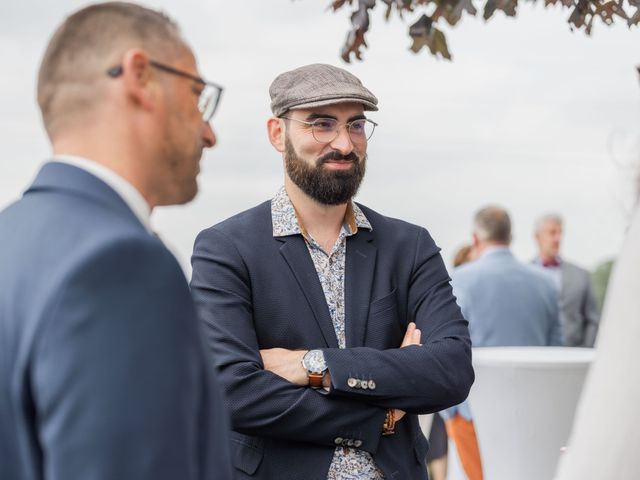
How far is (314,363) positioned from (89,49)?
1.47 meters

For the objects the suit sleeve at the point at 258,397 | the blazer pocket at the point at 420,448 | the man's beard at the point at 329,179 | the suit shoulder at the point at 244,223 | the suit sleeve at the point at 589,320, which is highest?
the man's beard at the point at 329,179

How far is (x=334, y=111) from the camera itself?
3.07 meters

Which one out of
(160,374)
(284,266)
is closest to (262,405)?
(284,266)

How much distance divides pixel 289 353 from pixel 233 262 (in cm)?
32

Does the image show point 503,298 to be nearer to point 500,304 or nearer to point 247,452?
point 500,304

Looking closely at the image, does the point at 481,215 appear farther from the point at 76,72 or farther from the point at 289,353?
the point at 76,72

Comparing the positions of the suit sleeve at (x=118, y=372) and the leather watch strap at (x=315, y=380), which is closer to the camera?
the suit sleeve at (x=118, y=372)

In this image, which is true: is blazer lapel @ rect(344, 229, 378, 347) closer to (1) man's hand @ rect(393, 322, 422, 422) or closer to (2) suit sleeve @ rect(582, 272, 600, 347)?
(1) man's hand @ rect(393, 322, 422, 422)

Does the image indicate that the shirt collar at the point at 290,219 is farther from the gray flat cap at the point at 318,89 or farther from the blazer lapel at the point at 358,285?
the gray flat cap at the point at 318,89

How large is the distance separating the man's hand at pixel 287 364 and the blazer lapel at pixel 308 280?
100 mm

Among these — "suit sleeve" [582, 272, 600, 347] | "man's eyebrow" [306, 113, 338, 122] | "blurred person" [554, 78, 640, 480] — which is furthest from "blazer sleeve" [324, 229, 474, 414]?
"suit sleeve" [582, 272, 600, 347]

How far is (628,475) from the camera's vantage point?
1.57 metres

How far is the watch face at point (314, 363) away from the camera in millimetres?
2848

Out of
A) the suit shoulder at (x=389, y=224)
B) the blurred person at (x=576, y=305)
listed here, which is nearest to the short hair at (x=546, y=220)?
the blurred person at (x=576, y=305)
